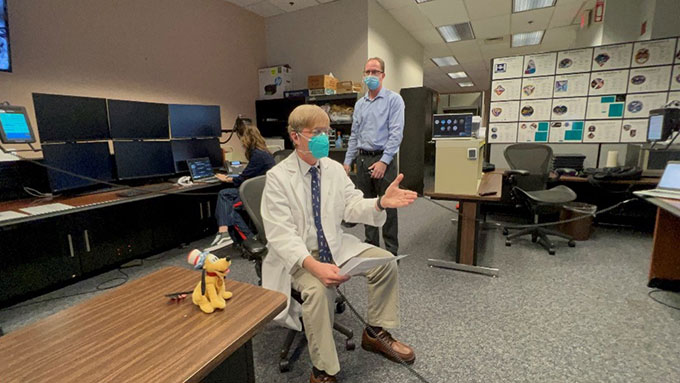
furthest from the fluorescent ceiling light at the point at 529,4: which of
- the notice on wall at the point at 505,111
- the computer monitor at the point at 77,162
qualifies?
the computer monitor at the point at 77,162

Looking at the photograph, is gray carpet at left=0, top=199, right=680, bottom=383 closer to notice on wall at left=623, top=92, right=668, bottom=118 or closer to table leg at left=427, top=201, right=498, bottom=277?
table leg at left=427, top=201, right=498, bottom=277

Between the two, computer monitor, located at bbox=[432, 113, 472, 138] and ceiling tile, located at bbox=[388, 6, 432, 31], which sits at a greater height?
ceiling tile, located at bbox=[388, 6, 432, 31]

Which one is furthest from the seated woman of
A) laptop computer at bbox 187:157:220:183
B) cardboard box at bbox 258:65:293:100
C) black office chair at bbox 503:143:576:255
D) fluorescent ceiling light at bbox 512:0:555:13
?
fluorescent ceiling light at bbox 512:0:555:13

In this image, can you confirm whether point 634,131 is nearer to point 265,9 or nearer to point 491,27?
point 491,27

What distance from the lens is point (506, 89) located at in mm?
4055

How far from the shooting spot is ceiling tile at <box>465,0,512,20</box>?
4582mm

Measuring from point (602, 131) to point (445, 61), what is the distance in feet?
16.6

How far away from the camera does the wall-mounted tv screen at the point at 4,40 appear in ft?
7.84

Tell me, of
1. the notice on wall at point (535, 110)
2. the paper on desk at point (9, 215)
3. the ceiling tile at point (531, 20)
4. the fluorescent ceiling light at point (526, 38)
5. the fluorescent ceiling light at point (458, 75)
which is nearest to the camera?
the paper on desk at point (9, 215)

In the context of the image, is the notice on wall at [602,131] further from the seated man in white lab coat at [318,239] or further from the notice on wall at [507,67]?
the seated man in white lab coat at [318,239]

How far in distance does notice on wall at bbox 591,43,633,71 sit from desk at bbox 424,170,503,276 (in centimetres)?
227

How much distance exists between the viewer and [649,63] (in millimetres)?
3455

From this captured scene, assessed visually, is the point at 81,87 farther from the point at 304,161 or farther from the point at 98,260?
the point at 304,161

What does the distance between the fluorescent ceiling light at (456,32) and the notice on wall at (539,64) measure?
1.95 metres
